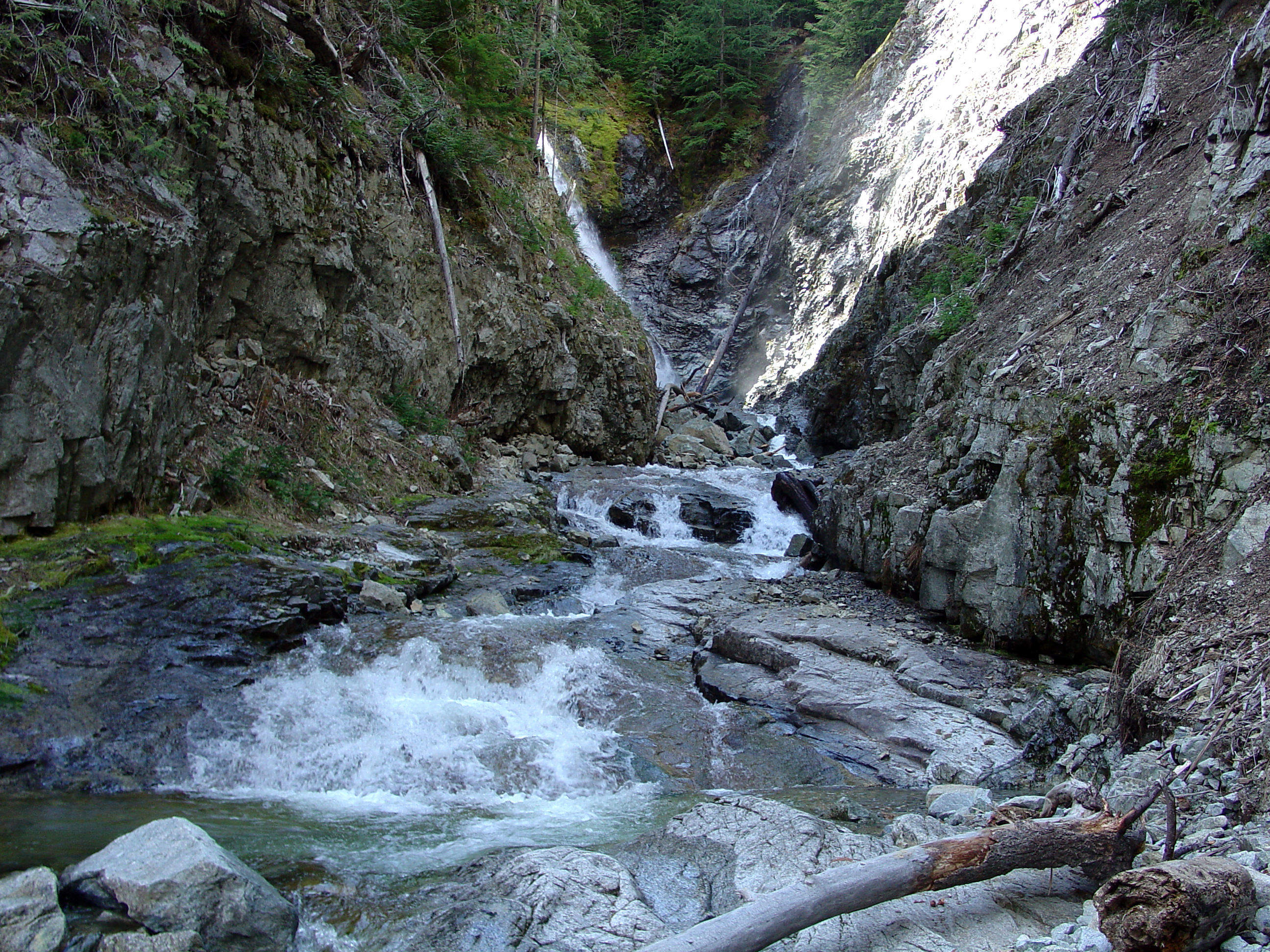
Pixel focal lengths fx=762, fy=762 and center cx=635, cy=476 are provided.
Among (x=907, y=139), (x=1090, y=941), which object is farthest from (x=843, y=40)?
(x=1090, y=941)

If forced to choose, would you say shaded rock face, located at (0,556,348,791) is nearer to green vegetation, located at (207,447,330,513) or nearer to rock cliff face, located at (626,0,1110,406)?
green vegetation, located at (207,447,330,513)

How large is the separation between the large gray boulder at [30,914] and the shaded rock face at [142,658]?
1.67 m

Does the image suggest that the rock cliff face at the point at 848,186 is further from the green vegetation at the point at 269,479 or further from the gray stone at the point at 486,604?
the green vegetation at the point at 269,479

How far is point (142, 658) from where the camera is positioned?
5551 millimetres

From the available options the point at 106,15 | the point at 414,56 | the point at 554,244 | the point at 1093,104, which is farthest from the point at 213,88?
the point at 1093,104

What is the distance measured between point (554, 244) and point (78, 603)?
14.1 meters

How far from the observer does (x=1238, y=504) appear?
539cm

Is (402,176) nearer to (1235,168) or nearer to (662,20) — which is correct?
(1235,168)

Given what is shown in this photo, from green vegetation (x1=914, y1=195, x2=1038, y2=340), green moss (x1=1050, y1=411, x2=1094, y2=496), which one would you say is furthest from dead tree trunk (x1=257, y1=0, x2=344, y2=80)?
green moss (x1=1050, y1=411, x2=1094, y2=496)

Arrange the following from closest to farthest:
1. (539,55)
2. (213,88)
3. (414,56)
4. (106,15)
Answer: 1. (106,15)
2. (213,88)
3. (414,56)
4. (539,55)

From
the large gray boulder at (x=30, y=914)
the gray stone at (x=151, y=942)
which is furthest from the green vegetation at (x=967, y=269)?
the large gray boulder at (x=30, y=914)

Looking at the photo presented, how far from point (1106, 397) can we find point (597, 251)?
22439 millimetres

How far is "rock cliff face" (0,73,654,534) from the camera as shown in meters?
5.85

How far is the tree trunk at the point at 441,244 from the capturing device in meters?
13.2
